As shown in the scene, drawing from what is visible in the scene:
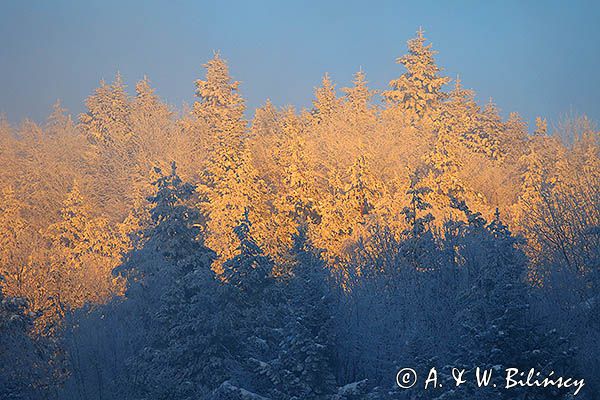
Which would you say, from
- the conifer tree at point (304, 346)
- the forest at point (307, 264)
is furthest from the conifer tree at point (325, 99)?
the conifer tree at point (304, 346)

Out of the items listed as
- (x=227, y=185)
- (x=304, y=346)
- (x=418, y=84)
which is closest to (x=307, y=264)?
(x=304, y=346)

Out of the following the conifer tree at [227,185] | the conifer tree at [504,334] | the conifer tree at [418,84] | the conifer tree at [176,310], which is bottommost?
the conifer tree at [504,334]

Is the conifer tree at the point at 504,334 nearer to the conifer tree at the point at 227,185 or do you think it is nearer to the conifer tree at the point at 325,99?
the conifer tree at the point at 227,185

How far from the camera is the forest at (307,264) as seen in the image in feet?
54.3

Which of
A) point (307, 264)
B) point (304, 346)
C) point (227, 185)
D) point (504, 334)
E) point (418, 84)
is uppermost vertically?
point (418, 84)

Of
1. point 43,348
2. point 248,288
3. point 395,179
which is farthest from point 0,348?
point 395,179

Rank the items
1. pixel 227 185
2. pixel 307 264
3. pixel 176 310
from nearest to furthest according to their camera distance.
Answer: pixel 307 264
pixel 176 310
pixel 227 185

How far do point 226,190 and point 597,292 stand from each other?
59.1ft

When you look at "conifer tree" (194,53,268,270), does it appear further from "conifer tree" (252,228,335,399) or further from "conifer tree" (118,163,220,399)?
"conifer tree" (252,228,335,399)

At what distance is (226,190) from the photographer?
31.1m

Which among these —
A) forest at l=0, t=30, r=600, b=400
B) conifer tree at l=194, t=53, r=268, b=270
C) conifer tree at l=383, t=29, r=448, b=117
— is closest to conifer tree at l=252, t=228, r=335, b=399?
forest at l=0, t=30, r=600, b=400

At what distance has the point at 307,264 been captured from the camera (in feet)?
58.8

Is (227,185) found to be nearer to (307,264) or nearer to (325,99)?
(307,264)

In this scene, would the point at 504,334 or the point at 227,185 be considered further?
the point at 227,185
